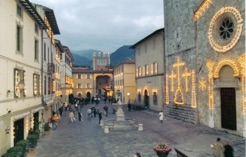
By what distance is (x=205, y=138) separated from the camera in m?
20.1

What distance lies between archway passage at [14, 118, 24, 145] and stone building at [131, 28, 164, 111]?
74.4 ft

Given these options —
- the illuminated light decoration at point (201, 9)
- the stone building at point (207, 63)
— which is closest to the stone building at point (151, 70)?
the stone building at point (207, 63)

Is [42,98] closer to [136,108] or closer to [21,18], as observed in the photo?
[21,18]

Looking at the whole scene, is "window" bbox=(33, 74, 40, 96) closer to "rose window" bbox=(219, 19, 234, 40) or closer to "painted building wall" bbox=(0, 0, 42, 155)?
"painted building wall" bbox=(0, 0, 42, 155)

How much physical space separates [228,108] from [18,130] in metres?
16.5

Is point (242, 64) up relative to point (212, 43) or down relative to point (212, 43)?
down

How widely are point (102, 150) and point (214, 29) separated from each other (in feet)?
48.8

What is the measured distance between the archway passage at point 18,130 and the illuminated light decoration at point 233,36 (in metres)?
16.9

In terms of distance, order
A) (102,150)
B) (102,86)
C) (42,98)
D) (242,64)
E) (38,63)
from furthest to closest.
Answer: (102,86) < (42,98) < (38,63) < (242,64) < (102,150)

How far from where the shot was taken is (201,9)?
84.7 ft

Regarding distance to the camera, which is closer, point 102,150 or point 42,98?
point 102,150

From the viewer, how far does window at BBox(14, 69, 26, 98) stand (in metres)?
16.1

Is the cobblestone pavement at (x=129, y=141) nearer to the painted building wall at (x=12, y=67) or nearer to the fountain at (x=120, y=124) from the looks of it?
the fountain at (x=120, y=124)

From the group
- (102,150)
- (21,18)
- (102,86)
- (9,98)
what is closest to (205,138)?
(102,150)
